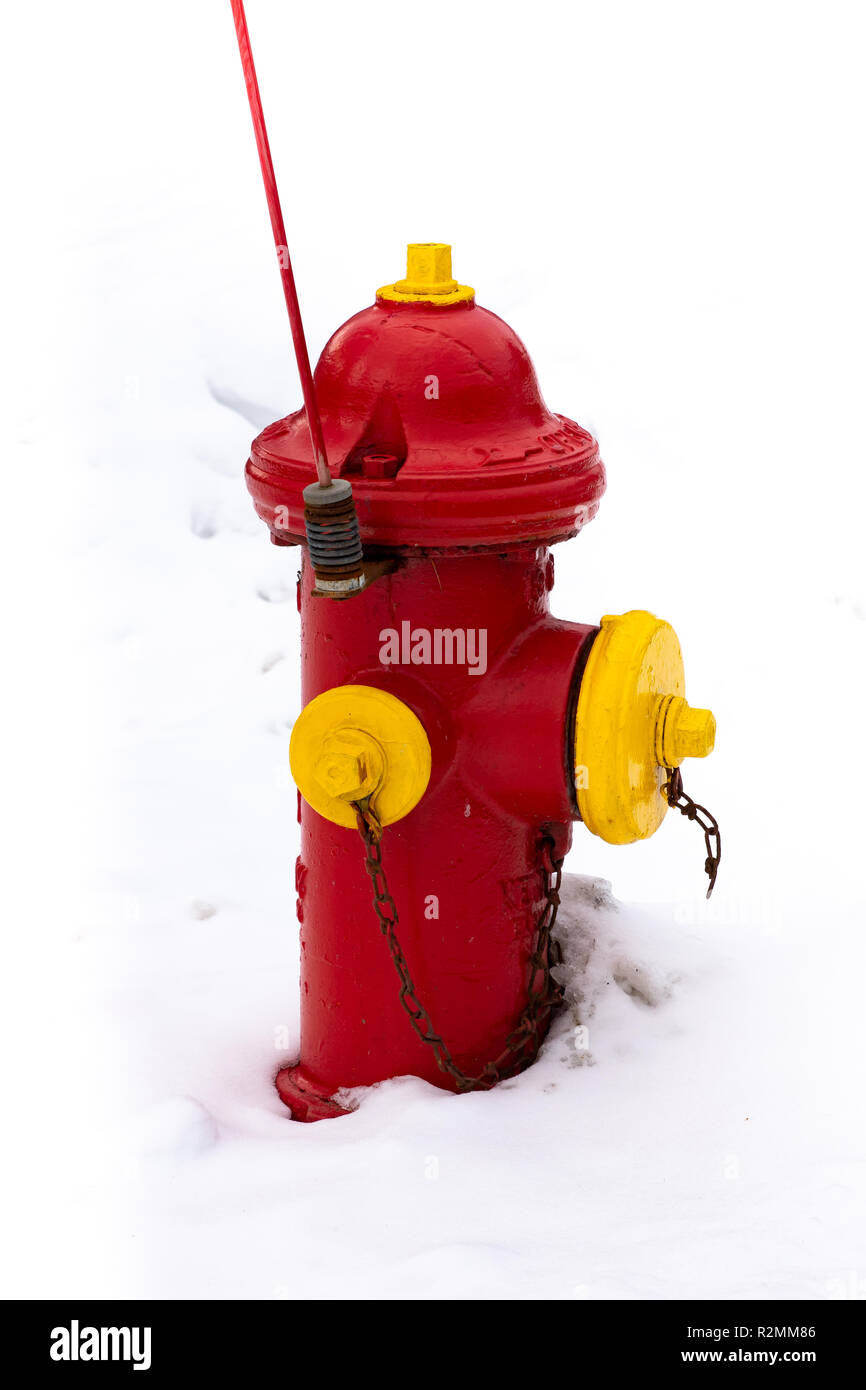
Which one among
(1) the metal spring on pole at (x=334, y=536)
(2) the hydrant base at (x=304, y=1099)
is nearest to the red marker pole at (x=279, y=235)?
(1) the metal spring on pole at (x=334, y=536)

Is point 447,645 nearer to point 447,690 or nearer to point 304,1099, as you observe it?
point 447,690

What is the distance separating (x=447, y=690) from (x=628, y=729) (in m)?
0.26

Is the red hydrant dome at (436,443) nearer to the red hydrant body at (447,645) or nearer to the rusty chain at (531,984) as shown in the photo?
the red hydrant body at (447,645)

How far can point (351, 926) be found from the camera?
257cm

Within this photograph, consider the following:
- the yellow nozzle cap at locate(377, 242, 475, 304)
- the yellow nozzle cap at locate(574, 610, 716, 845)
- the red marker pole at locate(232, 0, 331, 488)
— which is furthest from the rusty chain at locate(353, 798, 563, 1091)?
the yellow nozzle cap at locate(377, 242, 475, 304)

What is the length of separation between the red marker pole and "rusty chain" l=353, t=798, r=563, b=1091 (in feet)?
1.64

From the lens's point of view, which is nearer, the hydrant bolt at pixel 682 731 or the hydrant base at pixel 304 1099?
the hydrant bolt at pixel 682 731

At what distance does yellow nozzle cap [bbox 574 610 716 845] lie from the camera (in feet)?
7.89

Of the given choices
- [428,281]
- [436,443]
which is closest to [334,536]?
[436,443]

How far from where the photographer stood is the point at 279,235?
84.7 inches

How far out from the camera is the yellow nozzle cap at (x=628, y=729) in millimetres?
2404

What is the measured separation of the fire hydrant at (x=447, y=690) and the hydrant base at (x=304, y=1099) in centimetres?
2

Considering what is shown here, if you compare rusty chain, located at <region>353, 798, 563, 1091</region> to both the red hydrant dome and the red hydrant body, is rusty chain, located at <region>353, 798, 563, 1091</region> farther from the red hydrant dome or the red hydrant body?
the red hydrant dome

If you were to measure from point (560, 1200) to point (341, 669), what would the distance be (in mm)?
804
